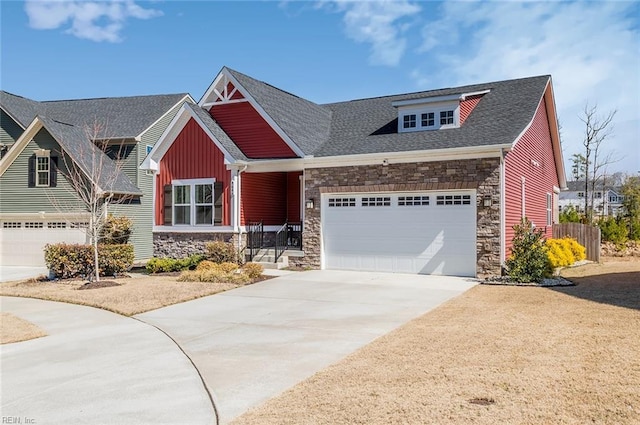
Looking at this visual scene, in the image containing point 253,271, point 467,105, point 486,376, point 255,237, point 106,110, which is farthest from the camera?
point 106,110

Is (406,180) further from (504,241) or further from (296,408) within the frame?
(296,408)

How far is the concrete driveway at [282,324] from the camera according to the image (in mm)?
5918

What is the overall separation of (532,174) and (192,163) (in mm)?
12978

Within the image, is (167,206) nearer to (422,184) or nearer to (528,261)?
(422,184)

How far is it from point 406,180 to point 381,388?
11217mm

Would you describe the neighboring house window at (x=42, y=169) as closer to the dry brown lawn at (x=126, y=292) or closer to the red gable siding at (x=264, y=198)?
the dry brown lawn at (x=126, y=292)

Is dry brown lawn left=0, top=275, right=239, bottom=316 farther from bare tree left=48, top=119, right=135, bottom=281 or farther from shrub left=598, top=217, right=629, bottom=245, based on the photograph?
shrub left=598, top=217, right=629, bottom=245

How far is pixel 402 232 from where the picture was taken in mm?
15977

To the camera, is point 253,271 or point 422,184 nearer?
point 253,271

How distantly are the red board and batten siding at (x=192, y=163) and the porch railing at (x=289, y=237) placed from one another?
7.19 feet

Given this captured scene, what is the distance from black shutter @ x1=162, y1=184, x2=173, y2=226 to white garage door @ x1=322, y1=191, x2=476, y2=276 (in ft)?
20.1

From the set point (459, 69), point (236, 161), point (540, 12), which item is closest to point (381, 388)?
point (540, 12)

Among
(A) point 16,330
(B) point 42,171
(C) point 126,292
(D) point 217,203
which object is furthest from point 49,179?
(A) point 16,330

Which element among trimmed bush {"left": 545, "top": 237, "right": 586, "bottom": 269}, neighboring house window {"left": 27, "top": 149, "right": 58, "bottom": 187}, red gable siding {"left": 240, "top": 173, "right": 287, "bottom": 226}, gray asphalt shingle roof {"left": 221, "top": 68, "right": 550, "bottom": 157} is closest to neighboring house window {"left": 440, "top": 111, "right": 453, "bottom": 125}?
gray asphalt shingle roof {"left": 221, "top": 68, "right": 550, "bottom": 157}
